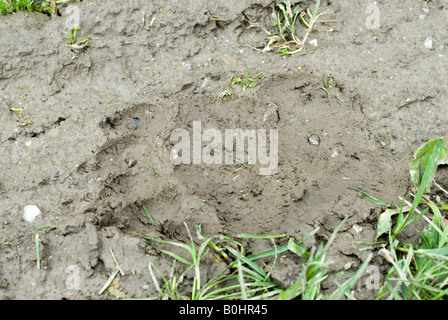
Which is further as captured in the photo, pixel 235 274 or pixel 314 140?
pixel 314 140

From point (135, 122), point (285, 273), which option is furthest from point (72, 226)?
point (285, 273)

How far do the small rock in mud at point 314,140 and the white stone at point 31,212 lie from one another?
4.99ft

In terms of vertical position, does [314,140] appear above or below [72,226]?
above

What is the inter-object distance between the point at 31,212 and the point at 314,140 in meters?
1.59

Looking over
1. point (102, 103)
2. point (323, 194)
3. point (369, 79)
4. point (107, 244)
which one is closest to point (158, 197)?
point (107, 244)

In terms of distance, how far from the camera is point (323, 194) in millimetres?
2361

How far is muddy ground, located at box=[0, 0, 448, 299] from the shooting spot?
220 centimetres

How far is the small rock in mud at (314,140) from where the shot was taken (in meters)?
2.52

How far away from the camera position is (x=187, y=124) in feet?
8.41

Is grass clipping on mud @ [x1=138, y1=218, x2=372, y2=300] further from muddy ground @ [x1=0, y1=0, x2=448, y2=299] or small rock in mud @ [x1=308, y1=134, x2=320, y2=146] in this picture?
small rock in mud @ [x1=308, y1=134, x2=320, y2=146]

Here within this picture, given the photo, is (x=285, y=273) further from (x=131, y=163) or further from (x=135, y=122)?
(x=135, y=122)

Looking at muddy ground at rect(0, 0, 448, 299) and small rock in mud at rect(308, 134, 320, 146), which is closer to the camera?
muddy ground at rect(0, 0, 448, 299)


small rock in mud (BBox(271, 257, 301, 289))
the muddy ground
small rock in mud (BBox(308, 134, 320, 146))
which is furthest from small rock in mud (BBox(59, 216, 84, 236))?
small rock in mud (BBox(308, 134, 320, 146))
